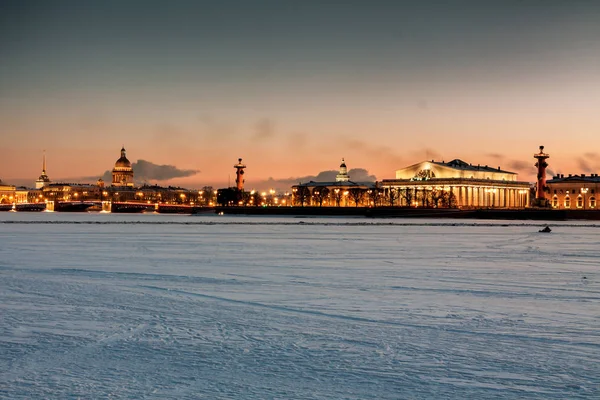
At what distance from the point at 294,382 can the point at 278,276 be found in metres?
7.65

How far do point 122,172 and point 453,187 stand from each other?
363 feet

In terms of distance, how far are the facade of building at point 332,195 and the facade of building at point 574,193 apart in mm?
28982

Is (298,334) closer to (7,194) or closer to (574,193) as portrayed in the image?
(574,193)

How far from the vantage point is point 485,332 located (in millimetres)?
7750

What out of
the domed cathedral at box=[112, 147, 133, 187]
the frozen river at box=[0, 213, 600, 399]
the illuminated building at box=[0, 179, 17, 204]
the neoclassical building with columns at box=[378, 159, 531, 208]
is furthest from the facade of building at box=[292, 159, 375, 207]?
the illuminated building at box=[0, 179, 17, 204]

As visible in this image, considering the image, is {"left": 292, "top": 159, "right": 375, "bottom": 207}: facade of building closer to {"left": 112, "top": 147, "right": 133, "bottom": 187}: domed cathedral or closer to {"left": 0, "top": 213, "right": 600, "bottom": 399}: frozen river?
{"left": 112, "top": 147, "right": 133, "bottom": 187}: domed cathedral

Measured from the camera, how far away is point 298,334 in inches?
301

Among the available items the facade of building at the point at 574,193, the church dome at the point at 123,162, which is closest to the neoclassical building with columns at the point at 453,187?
the facade of building at the point at 574,193

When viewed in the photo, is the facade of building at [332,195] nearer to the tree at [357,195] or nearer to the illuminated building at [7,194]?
the tree at [357,195]

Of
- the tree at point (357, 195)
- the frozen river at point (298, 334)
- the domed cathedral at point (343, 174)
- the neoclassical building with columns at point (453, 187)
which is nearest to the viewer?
the frozen river at point (298, 334)

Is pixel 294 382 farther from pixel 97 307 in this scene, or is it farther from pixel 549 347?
pixel 97 307

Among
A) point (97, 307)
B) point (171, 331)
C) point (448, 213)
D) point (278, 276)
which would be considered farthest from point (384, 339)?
point (448, 213)

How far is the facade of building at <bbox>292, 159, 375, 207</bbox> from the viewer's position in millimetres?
115375

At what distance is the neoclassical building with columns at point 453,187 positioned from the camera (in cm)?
10581
